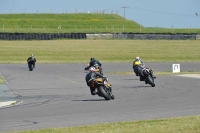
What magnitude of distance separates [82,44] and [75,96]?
53.7 metres

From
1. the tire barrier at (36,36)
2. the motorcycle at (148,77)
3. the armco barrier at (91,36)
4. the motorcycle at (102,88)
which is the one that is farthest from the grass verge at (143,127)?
the armco barrier at (91,36)

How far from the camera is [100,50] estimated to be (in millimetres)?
75812

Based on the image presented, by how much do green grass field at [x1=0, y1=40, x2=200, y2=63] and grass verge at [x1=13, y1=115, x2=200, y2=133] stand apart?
5131 centimetres

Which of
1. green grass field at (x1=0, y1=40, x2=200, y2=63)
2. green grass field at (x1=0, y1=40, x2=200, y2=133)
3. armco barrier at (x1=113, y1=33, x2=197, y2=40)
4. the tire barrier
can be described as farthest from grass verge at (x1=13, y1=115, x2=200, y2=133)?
armco barrier at (x1=113, y1=33, x2=197, y2=40)

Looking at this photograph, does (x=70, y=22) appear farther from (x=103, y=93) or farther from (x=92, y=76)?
(x=103, y=93)

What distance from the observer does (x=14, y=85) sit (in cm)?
3195

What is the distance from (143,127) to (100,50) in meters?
61.1

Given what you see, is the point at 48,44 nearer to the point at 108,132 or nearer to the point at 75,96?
the point at 75,96

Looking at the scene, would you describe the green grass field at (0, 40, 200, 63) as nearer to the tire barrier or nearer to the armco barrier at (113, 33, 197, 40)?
the tire barrier

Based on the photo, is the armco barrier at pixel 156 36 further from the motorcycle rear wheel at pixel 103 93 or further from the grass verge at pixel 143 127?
the grass verge at pixel 143 127

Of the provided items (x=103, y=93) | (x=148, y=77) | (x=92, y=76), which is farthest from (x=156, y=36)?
(x=103, y=93)

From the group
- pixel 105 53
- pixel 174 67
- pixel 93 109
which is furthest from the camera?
pixel 105 53

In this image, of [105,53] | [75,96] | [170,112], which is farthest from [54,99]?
[105,53]

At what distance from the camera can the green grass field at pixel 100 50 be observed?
2768 inches
